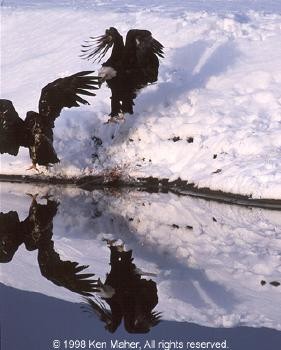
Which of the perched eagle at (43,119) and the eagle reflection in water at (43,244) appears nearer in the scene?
the eagle reflection in water at (43,244)

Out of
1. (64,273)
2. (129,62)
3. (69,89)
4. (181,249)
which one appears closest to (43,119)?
(69,89)

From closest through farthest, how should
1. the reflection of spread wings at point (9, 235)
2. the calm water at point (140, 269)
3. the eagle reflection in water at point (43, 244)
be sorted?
the calm water at point (140, 269) → the eagle reflection in water at point (43, 244) → the reflection of spread wings at point (9, 235)

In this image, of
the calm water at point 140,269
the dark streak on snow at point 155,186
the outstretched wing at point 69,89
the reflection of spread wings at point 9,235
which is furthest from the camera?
the outstretched wing at point 69,89

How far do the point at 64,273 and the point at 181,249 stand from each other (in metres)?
1.64

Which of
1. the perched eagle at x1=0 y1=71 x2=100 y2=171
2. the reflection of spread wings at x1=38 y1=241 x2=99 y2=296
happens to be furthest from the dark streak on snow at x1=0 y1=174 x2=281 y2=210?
the reflection of spread wings at x1=38 y1=241 x2=99 y2=296

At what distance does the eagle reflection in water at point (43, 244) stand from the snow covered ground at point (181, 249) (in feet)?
0.36

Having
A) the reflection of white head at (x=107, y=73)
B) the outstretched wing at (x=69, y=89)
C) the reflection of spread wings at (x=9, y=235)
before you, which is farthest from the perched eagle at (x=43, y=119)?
the reflection of spread wings at (x=9, y=235)

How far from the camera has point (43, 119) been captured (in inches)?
661

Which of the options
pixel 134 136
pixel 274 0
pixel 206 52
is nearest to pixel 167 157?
pixel 134 136

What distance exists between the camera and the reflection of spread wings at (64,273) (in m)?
11.0

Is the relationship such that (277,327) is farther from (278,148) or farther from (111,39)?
(111,39)

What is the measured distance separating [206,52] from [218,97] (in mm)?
1987

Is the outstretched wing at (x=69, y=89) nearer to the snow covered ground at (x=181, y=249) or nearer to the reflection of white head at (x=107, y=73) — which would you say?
the reflection of white head at (x=107, y=73)

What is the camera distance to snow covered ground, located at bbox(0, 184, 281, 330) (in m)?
10.2
